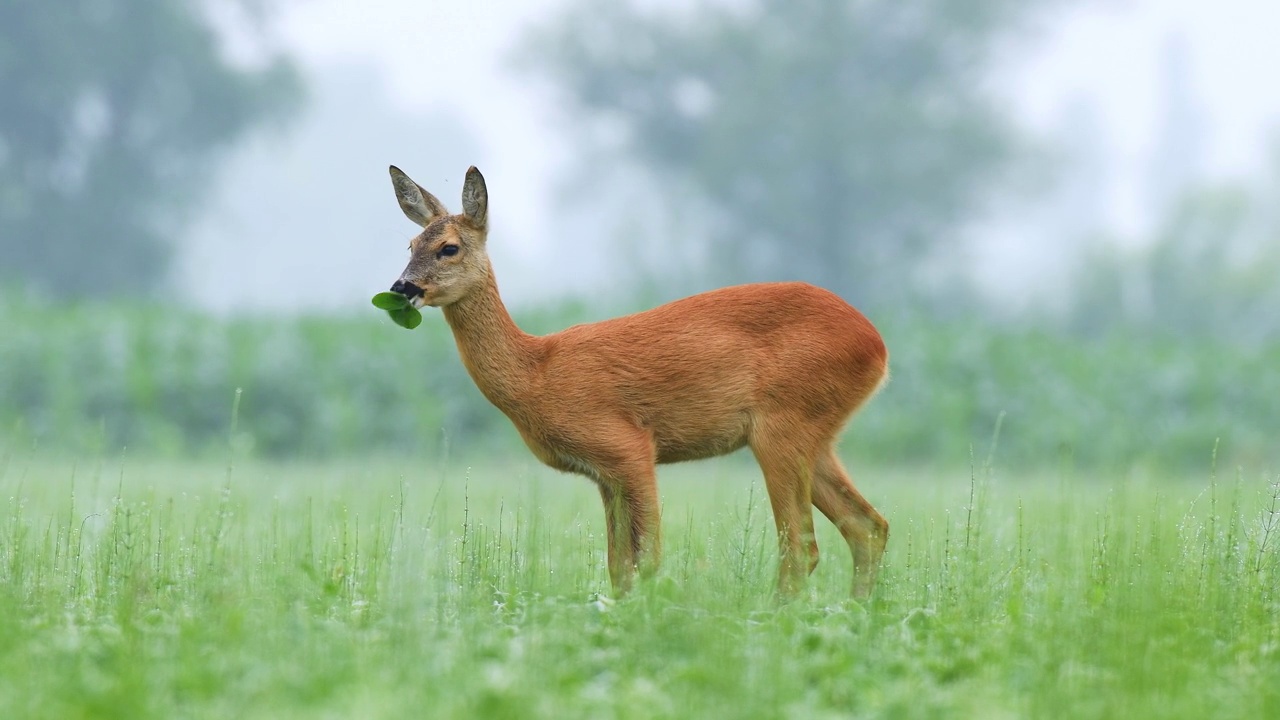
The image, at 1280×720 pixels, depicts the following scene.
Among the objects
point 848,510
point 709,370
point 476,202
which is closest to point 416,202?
point 476,202

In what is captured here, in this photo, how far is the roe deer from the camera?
654 centimetres

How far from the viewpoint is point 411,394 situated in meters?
17.6

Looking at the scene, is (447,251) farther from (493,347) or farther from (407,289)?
(493,347)

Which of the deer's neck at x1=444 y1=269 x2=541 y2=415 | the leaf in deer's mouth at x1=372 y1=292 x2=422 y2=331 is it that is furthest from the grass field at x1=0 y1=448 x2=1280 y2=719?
the leaf in deer's mouth at x1=372 y1=292 x2=422 y2=331

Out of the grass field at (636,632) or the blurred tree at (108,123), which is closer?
the grass field at (636,632)

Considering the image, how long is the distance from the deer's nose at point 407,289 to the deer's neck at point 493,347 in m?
0.21

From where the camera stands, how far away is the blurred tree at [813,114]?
33.7 m

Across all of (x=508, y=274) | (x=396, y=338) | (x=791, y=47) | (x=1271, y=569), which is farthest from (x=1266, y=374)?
(x=508, y=274)

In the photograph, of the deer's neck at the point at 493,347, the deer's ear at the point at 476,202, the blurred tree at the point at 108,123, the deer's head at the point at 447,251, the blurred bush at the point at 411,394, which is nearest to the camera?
the deer's head at the point at 447,251

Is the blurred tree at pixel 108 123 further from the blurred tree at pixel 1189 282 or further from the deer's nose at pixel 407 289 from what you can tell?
the deer's nose at pixel 407 289

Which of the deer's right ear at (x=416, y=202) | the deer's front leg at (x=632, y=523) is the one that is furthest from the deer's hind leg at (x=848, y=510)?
the deer's right ear at (x=416, y=202)

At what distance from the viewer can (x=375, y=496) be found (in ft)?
37.2

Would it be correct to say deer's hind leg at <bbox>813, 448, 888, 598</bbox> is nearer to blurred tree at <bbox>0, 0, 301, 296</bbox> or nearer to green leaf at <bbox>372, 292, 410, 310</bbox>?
green leaf at <bbox>372, 292, 410, 310</bbox>

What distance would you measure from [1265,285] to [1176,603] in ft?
100
